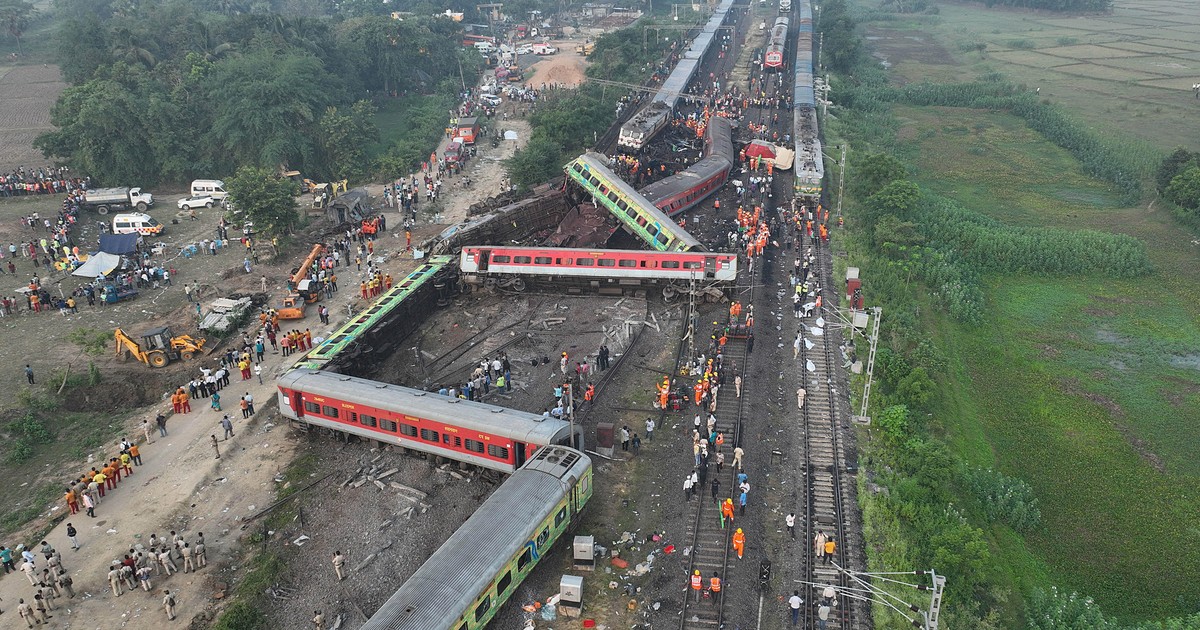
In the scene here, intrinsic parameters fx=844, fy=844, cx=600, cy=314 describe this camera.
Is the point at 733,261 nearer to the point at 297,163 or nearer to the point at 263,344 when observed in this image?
the point at 263,344

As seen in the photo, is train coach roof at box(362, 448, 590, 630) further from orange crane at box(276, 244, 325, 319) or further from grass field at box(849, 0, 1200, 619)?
orange crane at box(276, 244, 325, 319)

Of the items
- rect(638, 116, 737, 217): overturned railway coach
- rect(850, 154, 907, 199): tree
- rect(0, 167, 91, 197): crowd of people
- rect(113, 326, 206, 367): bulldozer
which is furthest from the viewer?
rect(0, 167, 91, 197): crowd of people

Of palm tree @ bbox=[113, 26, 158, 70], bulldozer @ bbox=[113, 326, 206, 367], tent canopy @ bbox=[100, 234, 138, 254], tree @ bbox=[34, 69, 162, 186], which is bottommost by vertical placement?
bulldozer @ bbox=[113, 326, 206, 367]

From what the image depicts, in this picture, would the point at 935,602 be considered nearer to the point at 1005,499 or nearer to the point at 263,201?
the point at 1005,499

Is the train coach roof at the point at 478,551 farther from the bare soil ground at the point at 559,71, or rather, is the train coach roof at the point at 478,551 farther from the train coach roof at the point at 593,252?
the bare soil ground at the point at 559,71

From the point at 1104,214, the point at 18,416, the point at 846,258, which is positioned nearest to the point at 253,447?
the point at 18,416

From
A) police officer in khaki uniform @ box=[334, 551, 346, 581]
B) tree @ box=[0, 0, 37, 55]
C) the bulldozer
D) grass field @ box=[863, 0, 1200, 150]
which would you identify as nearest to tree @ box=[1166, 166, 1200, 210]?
grass field @ box=[863, 0, 1200, 150]
